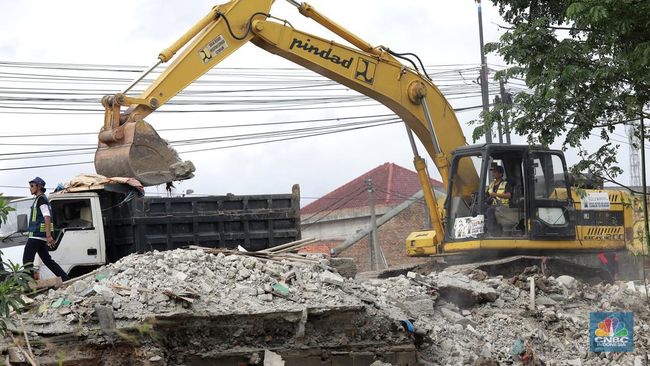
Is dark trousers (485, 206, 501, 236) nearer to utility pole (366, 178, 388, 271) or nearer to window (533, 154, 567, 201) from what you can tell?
window (533, 154, 567, 201)

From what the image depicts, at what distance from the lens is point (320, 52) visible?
15.9m

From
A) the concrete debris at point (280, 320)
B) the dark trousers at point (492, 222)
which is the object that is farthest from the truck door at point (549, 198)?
the concrete debris at point (280, 320)

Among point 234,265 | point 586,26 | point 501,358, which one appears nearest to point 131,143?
point 234,265

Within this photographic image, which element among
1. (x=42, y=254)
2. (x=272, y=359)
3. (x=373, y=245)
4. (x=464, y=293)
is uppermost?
(x=42, y=254)

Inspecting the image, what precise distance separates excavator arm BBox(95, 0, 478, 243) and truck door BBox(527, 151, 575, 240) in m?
1.11

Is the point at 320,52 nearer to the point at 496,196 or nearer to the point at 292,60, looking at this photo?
the point at 292,60

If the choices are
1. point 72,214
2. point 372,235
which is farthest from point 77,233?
point 372,235

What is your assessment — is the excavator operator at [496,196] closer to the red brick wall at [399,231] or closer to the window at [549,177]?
the window at [549,177]

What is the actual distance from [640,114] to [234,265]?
454cm

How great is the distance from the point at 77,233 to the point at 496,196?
6284mm

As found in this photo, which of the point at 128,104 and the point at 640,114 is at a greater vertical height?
the point at 128,104

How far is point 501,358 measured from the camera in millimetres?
11648

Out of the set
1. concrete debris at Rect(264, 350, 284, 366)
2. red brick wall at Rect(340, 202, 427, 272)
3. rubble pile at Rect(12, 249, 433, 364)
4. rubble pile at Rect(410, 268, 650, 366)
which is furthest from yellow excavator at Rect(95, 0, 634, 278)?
red brick wall at Rect(340, 202, 427, 272)

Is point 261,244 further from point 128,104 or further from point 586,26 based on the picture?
point 586,26
